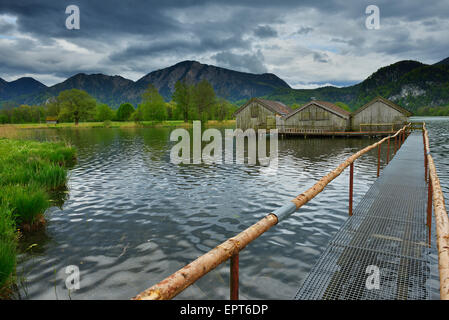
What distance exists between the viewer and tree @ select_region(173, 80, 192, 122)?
95.6 m

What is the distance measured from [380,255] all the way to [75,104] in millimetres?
98310

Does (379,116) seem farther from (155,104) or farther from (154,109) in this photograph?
(154,109)

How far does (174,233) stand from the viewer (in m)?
8.15

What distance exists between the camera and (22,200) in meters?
8.06

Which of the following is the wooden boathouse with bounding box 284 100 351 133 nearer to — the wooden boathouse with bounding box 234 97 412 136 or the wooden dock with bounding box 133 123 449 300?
the wooden boathouse with bounding box 234 97 412 136

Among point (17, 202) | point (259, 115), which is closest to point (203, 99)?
point (259, 115)

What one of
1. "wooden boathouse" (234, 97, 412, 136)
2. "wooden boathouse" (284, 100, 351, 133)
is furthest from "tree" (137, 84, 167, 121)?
"wooden boathouse" (284, 100, 351, 133)

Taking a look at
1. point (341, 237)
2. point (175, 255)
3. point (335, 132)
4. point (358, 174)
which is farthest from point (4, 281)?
point (335, 132)

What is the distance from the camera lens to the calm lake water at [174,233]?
18.4 feet

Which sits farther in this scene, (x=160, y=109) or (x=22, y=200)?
(x=160, y=109)

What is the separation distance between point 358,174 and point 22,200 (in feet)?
47.5

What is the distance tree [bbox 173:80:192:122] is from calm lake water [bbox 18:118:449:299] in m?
82.7

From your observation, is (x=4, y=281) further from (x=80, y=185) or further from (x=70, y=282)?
(x=80, y=185)
